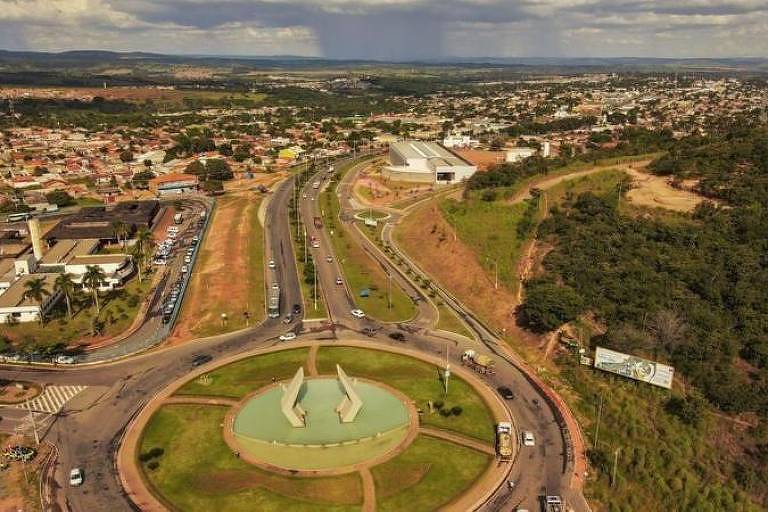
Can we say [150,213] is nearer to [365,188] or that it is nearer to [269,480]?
[365,188]

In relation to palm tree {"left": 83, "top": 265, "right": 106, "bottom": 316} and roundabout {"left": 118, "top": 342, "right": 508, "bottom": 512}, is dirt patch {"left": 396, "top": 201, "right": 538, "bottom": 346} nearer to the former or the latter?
roundabout {"left": 118, "top": 342, "right": 508, "bottom": 512}

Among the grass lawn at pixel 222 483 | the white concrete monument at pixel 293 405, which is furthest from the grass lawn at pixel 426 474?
the white concrete monument at pixel 293 405

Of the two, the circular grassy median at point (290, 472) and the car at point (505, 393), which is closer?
the circular grassy median at point (290, 472)

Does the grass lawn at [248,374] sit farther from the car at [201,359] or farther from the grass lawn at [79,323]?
the grass lawn at [79,323]

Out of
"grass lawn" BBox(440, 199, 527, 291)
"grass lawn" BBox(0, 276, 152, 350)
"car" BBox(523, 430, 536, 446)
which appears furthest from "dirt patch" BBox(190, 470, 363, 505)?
"grass lawn" BBox(440, 199, 527, 291)

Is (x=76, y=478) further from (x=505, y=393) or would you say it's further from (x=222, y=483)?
(x=505, y=393)

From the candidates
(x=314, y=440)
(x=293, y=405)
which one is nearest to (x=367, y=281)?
(x=293, y=405)
